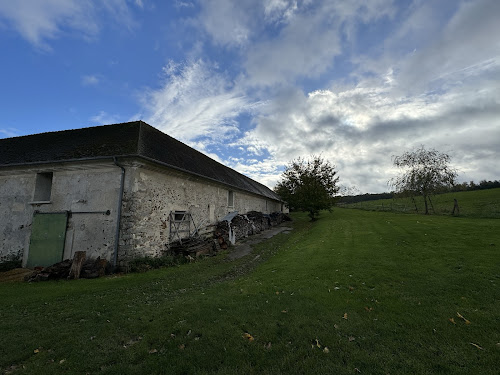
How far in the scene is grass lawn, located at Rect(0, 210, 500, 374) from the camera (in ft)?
10.2

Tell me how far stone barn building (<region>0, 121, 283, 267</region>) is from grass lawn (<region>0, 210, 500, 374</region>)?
90.3 inches

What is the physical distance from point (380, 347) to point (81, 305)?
6.51 metres

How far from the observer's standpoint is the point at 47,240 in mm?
9992

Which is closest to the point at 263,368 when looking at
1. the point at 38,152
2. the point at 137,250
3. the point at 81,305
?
the point at 81,305

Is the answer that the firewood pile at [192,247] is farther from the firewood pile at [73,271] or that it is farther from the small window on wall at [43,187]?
the small window on wall at [43,187]

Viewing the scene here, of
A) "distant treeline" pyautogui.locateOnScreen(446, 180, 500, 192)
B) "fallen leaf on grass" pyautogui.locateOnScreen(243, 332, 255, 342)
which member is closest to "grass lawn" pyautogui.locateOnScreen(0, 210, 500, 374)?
"fallen leaf on grass" pyautogui.locateOnScreen(243, 332, 255, 342)

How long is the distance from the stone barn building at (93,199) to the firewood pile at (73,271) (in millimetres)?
627

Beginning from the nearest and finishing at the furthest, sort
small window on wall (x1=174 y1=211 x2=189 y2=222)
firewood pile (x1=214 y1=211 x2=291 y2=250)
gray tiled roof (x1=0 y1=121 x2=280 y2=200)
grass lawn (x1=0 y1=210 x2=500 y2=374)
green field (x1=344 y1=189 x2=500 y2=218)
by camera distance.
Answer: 1. grass lawn (x1=0 y1=210 x2=500 y2=374)
2. gray tiled roof (x1=0 y1=121 x2=280 y2=200)
3. small window on wall (x1=174 y1=211 x2=189 y2=222)
4. firewood pile (x1=214 y1=211 x2=291 y2=250)
5. green field (x1=344 y1=189 x2=500 y2=218)

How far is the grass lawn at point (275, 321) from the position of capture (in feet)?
10.2

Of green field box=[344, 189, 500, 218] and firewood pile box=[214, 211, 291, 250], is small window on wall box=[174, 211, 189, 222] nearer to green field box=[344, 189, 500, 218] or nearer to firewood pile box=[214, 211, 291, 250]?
firewood pile box=[214, 211, 291, 250]

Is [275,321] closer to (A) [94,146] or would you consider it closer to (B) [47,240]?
(B) [47,240]

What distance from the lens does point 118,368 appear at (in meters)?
3.08

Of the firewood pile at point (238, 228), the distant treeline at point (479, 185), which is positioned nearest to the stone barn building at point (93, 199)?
the firewood pile at point (238, 228)

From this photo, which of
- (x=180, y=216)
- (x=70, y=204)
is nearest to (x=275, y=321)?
(x=180, y=216)
